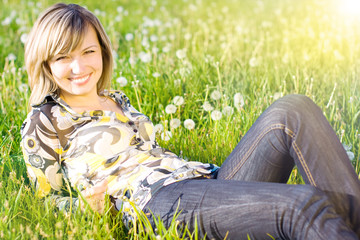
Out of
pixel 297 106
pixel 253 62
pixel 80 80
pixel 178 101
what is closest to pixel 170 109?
pixel 178 101

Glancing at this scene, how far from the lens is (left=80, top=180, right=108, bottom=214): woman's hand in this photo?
211 cm

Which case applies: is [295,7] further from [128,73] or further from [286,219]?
[286,219]

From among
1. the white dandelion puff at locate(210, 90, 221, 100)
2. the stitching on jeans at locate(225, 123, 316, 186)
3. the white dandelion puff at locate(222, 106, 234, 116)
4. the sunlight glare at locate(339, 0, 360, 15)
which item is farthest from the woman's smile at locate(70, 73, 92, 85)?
the sunlight glare at locate(339, 0, 360, 15)

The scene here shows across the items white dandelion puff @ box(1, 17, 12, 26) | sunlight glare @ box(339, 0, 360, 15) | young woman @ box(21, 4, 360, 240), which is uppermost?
sunlight glare @ box(339, 0, 360, 15)

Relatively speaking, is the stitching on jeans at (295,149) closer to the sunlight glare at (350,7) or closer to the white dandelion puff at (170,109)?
the white dandelion puff at (170,109)

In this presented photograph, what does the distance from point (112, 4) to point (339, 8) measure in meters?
3.52

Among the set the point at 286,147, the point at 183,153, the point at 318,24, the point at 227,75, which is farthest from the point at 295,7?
the point at 286,147

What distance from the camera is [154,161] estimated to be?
2.24 metres

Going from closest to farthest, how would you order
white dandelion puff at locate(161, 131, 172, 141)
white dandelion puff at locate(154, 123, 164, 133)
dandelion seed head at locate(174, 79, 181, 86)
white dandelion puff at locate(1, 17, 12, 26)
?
white dandelion puff at locate(161, 131, 172, 141)
white dandelion puff at locate(154, 123, 164, 133)
dandelion seed head at locate(174, 79, 181, 86)
white dandelion puff at locate(1, 17, 12, 26)

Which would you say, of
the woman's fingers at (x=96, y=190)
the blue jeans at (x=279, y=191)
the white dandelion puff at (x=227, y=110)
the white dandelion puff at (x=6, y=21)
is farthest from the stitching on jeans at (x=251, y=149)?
the white dandelion puff at (x=6, y=21)

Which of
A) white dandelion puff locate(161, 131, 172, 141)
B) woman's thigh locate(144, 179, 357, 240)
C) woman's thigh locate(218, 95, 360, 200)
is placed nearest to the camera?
woman's thigh locate(144, 179, 357, 240)

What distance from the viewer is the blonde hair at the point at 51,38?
2.32 metres

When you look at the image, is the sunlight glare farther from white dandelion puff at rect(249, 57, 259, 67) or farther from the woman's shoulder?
the woman's shoulder

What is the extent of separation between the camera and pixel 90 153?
2.25m
